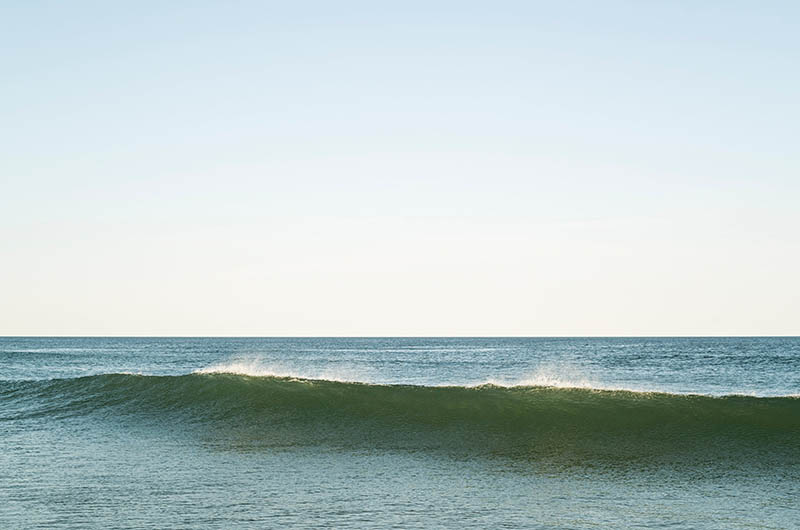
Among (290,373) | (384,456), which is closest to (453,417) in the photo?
(384,456)

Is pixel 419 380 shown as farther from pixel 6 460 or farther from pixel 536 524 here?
pixel 536 524

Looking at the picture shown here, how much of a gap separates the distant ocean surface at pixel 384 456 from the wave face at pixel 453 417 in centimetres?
7

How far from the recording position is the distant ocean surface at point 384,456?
9.45 m

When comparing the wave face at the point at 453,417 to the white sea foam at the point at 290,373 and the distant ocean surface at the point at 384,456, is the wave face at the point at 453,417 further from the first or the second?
the white sea foam at the point at 290,373

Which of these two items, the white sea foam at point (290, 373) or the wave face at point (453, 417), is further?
the white sea foam at point (290, 373)

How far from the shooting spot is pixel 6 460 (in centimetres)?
1335

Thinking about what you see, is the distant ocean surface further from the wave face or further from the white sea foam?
the white sea foam

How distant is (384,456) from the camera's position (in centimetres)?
1389

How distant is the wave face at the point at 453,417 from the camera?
14.4m

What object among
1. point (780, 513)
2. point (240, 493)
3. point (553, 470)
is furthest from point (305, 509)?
point (780, 513)

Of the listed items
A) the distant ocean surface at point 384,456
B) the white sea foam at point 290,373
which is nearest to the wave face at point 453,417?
the distant ocean surface at point 384,456

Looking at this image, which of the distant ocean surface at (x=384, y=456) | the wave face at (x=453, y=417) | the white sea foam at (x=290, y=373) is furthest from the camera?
the white sea foam at (x=290, y=373)

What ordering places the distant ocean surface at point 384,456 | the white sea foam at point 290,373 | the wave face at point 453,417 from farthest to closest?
the white sea foam at point 290,373 → the wave face at point 453,417 → the distant ocean surface at point 384,456

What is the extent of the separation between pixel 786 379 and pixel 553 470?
37.2 m
